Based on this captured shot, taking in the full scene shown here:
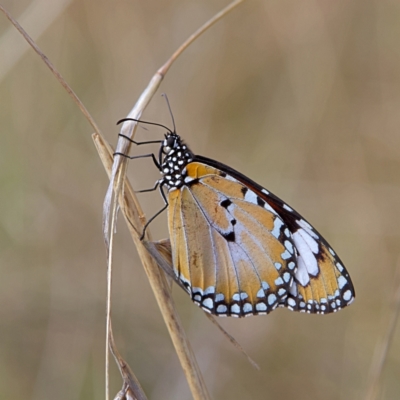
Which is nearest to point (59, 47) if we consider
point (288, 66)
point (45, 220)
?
point (45, 220)

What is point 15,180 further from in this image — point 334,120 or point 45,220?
point 334,120

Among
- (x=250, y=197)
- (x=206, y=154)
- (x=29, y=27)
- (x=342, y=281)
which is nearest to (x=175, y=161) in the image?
(x=250, y=197)

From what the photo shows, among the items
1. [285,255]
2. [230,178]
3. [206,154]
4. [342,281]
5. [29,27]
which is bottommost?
[342,281]

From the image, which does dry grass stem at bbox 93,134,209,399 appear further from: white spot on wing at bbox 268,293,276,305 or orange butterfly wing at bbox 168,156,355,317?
white spot on wing at bbox 268,293,276,305

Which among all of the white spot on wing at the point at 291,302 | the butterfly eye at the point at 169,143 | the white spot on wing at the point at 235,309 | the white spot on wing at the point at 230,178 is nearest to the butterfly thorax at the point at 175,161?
the butterfly eye at the point at 169,143

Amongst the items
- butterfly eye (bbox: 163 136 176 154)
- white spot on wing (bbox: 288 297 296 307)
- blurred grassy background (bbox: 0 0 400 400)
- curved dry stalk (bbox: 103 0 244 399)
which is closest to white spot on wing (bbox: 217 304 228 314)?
white spot on wing (bbox: 288 297 296 307)

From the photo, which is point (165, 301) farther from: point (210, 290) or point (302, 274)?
point (302, 274)

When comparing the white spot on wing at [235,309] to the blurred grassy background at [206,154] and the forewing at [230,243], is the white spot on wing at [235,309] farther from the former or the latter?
the blurred grassy background at [206,154]
